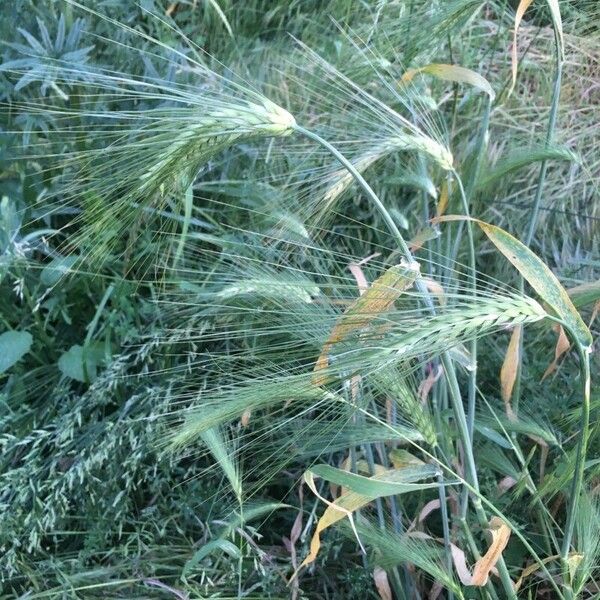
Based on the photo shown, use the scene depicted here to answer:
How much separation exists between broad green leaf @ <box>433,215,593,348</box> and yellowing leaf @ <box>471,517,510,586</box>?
0.83 feet

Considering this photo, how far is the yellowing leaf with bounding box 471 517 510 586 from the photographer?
911 millimetres

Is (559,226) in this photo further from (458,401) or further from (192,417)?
(192,417)

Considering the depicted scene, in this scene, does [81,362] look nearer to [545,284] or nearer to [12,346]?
[12,346]

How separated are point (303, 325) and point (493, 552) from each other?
0.33 meters

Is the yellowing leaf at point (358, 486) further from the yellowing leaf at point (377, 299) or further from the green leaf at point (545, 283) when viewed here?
the green leaf at point (545, 283)

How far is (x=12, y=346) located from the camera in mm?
1487

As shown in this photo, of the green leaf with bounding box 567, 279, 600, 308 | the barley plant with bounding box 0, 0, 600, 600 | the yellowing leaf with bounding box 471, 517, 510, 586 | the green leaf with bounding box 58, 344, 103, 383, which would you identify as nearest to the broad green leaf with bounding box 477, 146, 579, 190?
the barley plant with bounding box 0, 0, 600, 600

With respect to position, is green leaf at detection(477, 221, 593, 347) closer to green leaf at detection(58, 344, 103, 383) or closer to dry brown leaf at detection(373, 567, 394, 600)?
dry brown leaf at detection(373, 567, 394, 600)

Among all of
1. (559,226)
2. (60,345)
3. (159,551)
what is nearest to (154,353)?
(60,345)

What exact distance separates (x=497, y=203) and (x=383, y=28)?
2.00ft

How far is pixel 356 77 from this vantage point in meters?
1.34

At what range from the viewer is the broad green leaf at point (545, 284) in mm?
777

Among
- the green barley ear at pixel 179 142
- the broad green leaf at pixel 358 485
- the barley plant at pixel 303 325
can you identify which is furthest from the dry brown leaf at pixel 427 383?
the green barley ear at pixel 179 142

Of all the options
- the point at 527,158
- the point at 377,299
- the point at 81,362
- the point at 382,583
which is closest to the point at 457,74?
the point at 527,158
